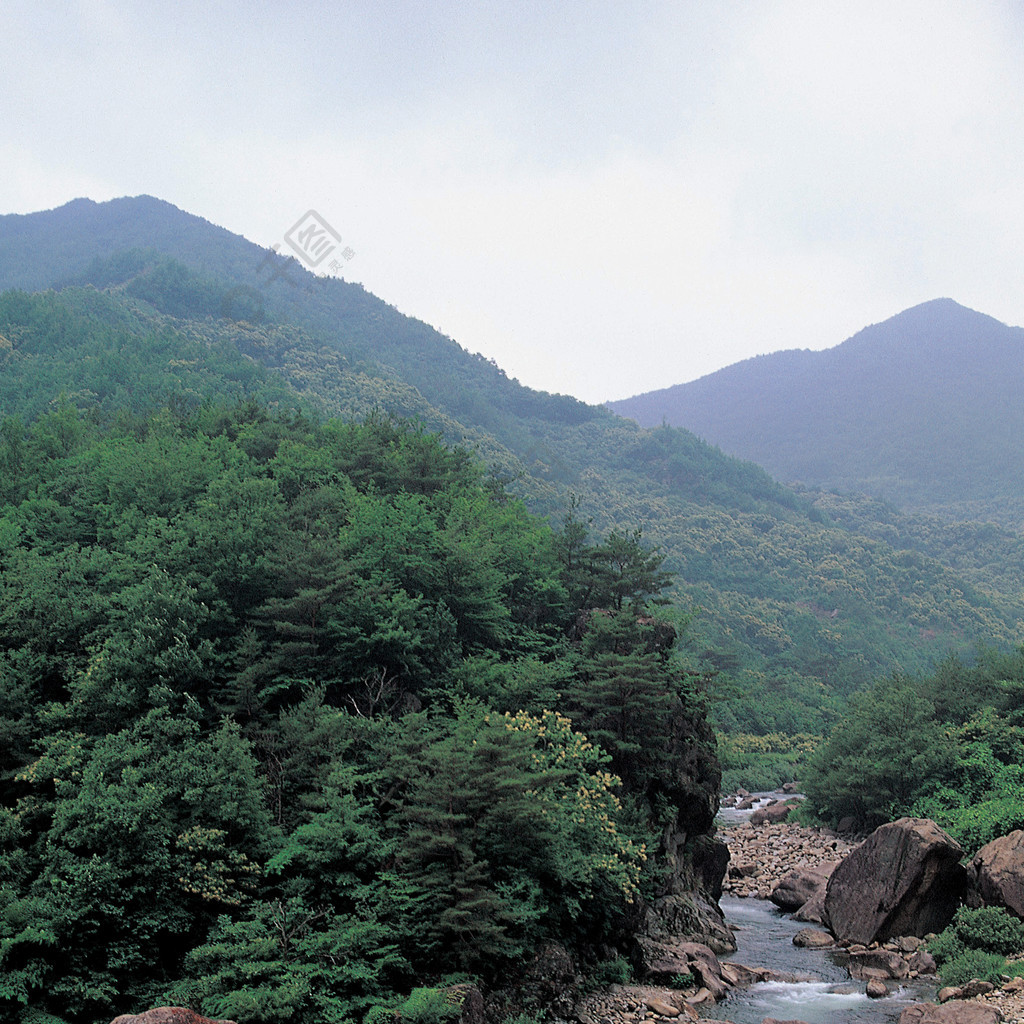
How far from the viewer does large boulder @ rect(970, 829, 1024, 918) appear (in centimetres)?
2139

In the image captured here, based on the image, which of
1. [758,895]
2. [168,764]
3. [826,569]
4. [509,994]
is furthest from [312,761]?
[826,569]

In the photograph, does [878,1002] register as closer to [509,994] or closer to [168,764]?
[509,994]

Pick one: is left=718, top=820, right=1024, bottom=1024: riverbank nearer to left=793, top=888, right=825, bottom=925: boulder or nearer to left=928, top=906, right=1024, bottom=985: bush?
left=793, top=888, right=825, bottom=925: boulder

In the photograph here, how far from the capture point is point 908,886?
76.2ft

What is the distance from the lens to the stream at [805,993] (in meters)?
18.6

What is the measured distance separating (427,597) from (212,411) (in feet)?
75.2

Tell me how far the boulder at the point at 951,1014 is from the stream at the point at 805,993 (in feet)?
3.88

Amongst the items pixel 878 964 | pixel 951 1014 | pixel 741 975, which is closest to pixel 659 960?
pixel 741 975

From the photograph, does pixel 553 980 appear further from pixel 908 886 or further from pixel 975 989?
pixel 908 886

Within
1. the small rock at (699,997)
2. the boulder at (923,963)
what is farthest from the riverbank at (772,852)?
the small rock at (699,997)

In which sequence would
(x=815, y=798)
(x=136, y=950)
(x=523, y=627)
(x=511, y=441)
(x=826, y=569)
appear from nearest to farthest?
(x=136, y=950) < (x=523, y=627) < (x=815, y=798) < (x=826, y=569) < (x=511, y=441)

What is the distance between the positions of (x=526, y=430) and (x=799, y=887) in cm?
13052

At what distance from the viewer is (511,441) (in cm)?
14388

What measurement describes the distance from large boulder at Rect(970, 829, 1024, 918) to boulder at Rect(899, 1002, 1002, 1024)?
5.90 m
